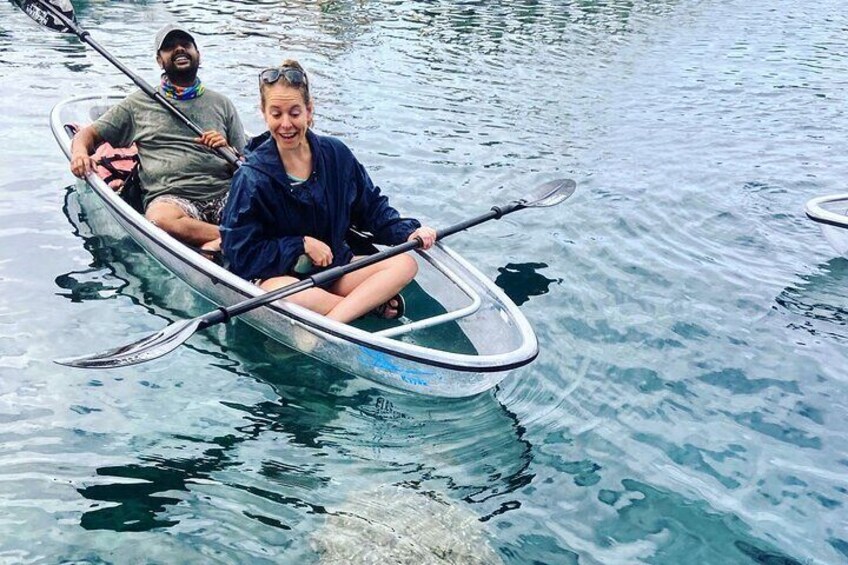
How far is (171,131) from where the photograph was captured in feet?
22.5

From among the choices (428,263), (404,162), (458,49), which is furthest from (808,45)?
(428,263)

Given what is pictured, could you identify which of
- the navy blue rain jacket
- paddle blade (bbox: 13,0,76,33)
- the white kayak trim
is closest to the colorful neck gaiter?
the navy blue rain jacket

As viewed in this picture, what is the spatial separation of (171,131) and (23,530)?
151 inches

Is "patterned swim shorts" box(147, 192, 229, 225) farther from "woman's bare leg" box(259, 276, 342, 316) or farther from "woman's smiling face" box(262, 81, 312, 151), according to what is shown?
"woman's smiling face" box(262, 81, 312, 151)

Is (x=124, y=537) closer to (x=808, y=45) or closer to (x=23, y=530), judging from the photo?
(x=23, y=530)

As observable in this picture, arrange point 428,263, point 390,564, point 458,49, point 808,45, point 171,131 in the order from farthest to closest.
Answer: point 808,45 → point 458,49 → point 171,131 → point 428,263 → point 390,564

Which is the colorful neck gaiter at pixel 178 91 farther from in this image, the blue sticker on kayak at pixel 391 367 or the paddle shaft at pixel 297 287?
the blue sticker on kayak at pixel 391 367

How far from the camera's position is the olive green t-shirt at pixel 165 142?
683cm

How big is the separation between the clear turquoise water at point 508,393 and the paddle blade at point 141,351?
19.6 inches

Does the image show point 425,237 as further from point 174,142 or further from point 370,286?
point 174,142

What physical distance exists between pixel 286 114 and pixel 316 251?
0.93 m

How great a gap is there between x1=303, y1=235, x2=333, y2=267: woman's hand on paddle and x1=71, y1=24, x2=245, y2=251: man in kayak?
5.17ft

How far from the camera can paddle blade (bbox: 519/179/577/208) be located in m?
6.95

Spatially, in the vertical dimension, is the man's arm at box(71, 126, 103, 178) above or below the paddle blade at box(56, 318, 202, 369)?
above
